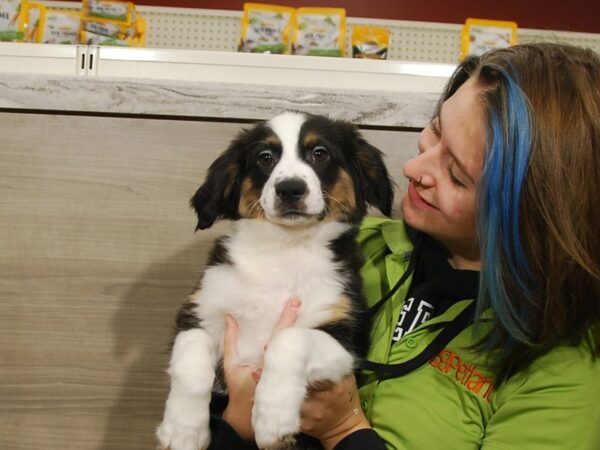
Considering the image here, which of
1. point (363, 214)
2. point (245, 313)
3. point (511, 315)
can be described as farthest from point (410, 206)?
point (245, 313)

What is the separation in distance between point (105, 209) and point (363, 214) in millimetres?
704

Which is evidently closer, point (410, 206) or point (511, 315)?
point (511, 315)

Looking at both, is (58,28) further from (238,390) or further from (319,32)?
(238,390)

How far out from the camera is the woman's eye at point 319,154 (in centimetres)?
154

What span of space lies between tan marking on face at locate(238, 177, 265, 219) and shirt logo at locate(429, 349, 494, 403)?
52 centimetres

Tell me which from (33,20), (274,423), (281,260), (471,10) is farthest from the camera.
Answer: (471,10)

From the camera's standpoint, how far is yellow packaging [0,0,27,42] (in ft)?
7.76

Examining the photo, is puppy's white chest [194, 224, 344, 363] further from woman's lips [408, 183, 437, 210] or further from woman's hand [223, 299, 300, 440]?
woman's lips [408, 183, 437, 210]

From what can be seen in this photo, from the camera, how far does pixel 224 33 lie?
10.6 feet

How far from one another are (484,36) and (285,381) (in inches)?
73.8

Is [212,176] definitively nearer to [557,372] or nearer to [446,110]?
[446,110]

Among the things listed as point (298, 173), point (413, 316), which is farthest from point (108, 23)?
point (413, 316)

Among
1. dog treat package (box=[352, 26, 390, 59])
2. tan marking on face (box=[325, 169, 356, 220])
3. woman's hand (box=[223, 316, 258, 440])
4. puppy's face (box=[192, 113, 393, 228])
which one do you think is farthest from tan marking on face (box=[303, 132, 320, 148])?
dog treat package (box=[352, 26, 390, 59])

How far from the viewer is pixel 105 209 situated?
1.75 meters
